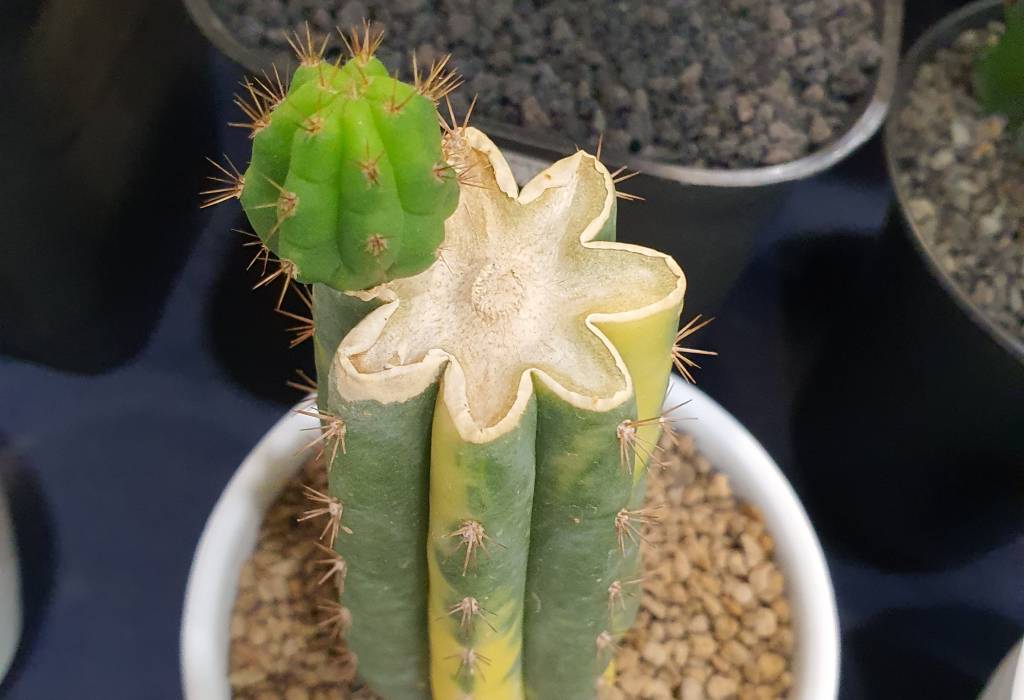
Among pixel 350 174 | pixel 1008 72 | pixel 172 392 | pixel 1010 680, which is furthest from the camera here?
pixel 172 392

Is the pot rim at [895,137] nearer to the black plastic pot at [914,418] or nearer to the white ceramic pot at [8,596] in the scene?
the black plastic pot at [914,418]

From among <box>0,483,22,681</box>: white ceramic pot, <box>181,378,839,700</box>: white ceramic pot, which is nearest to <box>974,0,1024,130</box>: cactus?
<box>181,378,839,700</box>: white ceramic pot

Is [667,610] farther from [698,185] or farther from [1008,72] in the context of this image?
[1008,72]

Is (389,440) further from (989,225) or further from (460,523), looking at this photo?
(989,225)

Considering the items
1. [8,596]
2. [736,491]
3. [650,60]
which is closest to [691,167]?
[650,60]

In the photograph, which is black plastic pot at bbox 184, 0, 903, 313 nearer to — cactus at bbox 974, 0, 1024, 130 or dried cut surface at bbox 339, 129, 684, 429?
cactus at bbox 974, 0, 1024, 130

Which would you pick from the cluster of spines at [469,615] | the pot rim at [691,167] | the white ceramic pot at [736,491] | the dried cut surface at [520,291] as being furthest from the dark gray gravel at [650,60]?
the cluster of spines at [469,615]
